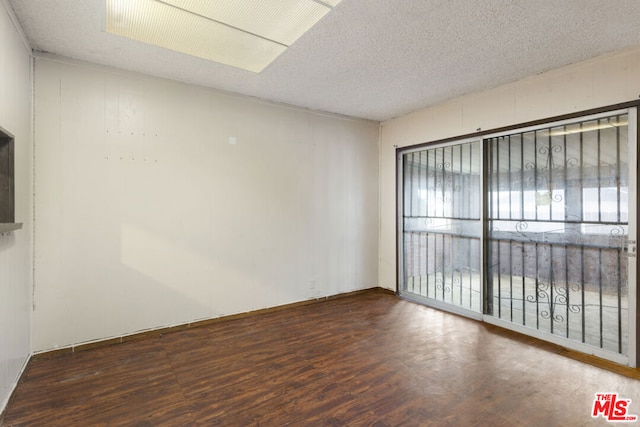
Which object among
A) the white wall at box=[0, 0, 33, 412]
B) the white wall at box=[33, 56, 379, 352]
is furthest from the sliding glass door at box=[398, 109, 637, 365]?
the white wall at box=[0, 0, 33, 412]

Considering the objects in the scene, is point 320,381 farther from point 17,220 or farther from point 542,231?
point 542,231

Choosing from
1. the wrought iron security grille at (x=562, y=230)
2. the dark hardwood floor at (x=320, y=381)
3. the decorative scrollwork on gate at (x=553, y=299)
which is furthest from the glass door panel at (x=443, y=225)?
the dark hardwood floor at (x=320, y=381)

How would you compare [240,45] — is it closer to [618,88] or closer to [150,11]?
[150,11]

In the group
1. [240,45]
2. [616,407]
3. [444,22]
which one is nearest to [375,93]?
[444,22]

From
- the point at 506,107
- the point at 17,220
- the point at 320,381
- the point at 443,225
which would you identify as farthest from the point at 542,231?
the point at 17,220

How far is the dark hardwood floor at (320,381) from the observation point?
195 cm

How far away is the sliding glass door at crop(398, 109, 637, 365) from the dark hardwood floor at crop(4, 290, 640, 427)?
386 mm

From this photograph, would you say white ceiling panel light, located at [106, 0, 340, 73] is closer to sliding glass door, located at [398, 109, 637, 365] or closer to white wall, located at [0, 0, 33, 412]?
white wall, located at [0, 0, 33, 412]

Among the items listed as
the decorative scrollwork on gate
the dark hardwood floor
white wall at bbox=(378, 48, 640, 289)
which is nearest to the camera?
the dark hardwood floor

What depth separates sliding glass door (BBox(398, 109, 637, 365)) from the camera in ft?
8.80

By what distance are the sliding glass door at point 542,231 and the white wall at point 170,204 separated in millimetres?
1492

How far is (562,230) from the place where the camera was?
9.78 feet

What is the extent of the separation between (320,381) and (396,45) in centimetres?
287

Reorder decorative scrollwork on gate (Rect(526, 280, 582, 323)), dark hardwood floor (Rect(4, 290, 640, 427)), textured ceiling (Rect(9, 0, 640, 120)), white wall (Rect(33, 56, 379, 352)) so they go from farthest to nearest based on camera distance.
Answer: decorative scrollwork on gate (Rect(526, 280, 582, 323)) < white wall (Rect(33, 56, 379, 352)) < textured ceiling (Rect(9, 0, 640, 120)) < dark hardwood floor (Rect(4, 290, 640, 427))
